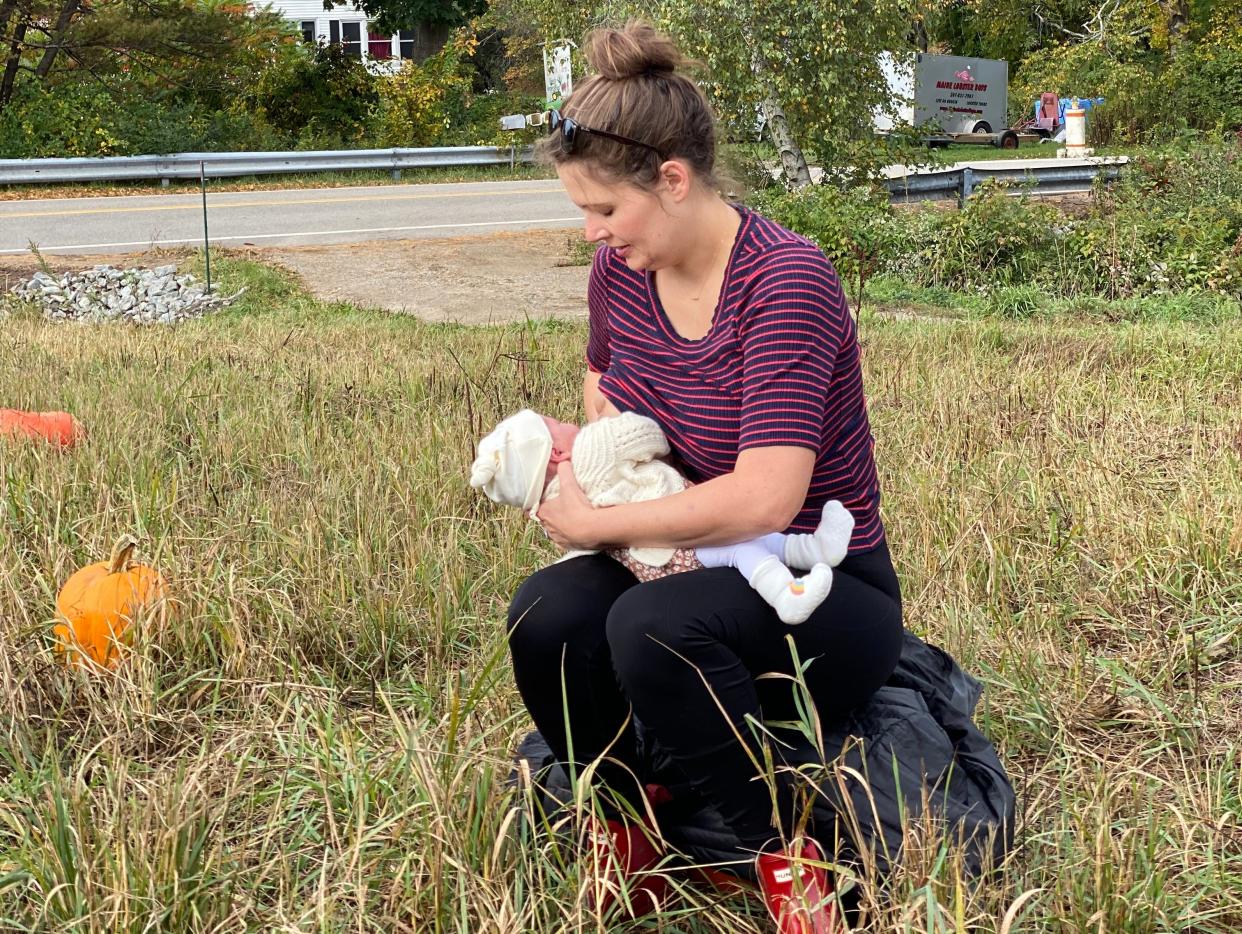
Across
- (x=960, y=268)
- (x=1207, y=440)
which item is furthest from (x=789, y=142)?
(x=1207, y=440)

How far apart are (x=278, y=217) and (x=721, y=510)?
14387 mm

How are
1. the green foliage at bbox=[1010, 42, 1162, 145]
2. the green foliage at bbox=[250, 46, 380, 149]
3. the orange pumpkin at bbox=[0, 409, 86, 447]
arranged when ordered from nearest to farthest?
1. the orange pumpkin at bbox=[0, 409, 86, 447]
2. the green foliage at bbox=[250, 46, 380, 149]
3. the green foliage at bbox=[1010, 42, 1162, 145]

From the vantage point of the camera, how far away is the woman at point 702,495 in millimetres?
2266

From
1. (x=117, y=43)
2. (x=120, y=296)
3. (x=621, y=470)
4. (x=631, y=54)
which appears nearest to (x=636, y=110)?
(x=631, y=54)

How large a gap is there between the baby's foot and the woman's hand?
0.37 metres

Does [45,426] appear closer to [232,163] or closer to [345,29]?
[232,163]

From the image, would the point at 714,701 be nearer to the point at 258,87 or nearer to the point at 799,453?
the point at 799,453

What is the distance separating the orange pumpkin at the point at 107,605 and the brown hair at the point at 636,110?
4.82ft

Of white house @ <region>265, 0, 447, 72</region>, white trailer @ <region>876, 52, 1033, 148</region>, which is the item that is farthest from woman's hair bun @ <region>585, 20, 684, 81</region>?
white house @ <region>265, 0, 447, 72</region>

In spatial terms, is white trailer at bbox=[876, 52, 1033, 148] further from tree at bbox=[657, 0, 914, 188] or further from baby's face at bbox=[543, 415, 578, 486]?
baby's face at bbox=[543, 415, 578, 486]

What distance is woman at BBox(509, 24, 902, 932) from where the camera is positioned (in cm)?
227

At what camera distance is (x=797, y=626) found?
2.30 meters

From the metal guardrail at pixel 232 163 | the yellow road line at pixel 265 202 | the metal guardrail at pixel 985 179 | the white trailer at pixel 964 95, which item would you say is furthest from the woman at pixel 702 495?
the white trailer at pixel 964 95

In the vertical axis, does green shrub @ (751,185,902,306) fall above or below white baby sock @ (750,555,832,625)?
above
